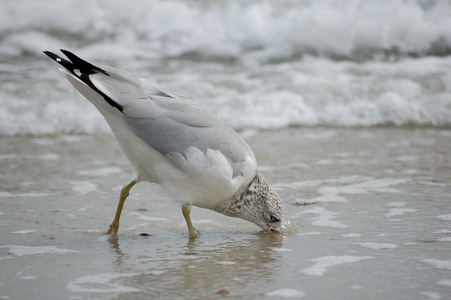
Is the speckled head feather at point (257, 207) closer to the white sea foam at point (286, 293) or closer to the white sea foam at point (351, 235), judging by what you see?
the white sea foam at point (351, 235)

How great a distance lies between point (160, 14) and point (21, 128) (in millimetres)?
4576

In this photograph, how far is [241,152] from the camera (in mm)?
4078

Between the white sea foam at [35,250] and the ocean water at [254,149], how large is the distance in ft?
0.05

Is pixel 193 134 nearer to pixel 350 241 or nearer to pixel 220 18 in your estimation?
pixel 350 241

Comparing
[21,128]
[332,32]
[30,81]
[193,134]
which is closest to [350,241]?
[193,134]

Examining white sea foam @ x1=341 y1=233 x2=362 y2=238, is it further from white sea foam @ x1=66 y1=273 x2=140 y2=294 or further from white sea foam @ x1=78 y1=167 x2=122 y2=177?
white sea foam @ x1=78 y1=167 x2=122 y2=177

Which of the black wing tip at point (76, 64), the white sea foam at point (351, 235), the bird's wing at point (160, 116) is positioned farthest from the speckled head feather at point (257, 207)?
the black wing tip at point (76, 64)

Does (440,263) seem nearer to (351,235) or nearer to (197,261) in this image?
(351,235)

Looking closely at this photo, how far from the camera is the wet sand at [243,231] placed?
3.18 m

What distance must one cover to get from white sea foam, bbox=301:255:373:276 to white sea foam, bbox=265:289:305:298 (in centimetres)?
28

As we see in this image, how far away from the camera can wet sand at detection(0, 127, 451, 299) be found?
10.4 ft

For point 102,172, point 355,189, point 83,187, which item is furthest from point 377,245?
point 102,172

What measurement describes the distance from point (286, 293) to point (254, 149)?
11.1ft

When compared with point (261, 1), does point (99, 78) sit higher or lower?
lower
